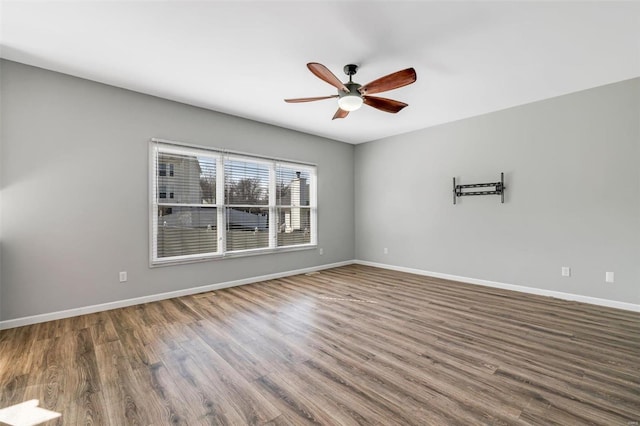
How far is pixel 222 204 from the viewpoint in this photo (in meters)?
4.54

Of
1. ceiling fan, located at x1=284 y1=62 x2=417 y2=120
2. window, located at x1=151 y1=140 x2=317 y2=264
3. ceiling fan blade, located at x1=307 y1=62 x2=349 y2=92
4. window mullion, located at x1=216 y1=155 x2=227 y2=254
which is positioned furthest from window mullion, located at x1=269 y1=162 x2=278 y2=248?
ceiling fan blade, located at x1=307 y1=62 x2=349 y2=92

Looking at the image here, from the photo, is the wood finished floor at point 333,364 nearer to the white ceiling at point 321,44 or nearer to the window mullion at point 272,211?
the window mullion at point 272,211

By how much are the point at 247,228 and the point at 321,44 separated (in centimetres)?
317

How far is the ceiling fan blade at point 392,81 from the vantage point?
2.51 m

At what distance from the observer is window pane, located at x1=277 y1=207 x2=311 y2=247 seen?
17.6ft

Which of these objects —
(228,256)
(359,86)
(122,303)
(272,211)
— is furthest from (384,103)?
(122,303)

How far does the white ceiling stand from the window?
100cm

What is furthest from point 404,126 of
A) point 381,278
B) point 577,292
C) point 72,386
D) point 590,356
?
point 72,386

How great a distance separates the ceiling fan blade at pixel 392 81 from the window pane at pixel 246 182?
260 cm

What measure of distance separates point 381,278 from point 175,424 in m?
4.02

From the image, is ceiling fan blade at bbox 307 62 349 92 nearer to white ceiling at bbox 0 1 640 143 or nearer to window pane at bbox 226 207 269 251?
white ceiling at bbox 0 1 640 143

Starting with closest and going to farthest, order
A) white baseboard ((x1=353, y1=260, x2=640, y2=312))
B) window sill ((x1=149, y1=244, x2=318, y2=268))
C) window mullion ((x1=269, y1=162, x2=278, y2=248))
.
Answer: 1. white baseboard ((x1=353, y1=260, x2=640, y2=312))
2. window sill ((x1=149, y1=244, x2=318, y2=268))
3. window mullion ((x1=269, y1=162, x2=278, y2=248))

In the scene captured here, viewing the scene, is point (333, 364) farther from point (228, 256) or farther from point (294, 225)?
point (294, 225)

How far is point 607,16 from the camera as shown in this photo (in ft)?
7.55
